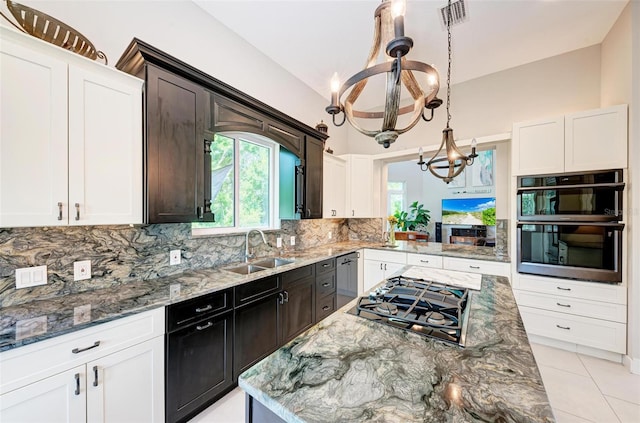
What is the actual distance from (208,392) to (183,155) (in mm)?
1697

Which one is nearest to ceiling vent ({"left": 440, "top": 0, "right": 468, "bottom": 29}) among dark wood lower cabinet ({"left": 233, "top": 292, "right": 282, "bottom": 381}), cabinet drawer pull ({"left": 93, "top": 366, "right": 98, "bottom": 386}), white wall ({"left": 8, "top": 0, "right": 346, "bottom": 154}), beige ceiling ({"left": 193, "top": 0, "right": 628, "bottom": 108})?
beige ceiling ({"left": 193, "top": 0, "right": 628, "bottom": 108})

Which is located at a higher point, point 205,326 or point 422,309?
point 422,309

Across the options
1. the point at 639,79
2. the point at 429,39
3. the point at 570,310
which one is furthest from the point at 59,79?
the point at 570,310

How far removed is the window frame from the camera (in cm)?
254

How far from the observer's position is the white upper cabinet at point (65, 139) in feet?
3.98

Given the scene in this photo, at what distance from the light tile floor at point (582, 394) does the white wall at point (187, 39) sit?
2659 mm

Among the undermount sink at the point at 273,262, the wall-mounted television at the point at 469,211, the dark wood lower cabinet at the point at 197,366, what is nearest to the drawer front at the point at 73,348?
the dark wood lower cabinet at the point at 197,366

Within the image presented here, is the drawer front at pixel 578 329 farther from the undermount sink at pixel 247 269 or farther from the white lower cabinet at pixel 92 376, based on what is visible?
the white lower cabinet at pixel 92 376

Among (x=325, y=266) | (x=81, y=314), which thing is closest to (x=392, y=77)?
(x=81, y=314)

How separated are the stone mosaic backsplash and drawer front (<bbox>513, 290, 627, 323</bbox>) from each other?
10.6 ft

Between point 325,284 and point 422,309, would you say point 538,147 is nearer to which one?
point 422,309

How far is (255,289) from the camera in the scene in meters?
2.10

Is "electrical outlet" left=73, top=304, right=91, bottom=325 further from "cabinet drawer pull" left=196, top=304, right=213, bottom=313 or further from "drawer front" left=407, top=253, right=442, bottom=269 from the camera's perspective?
"drawer front" left=407, top=253, right=442, bottom=269

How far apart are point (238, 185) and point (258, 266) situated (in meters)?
0.91
